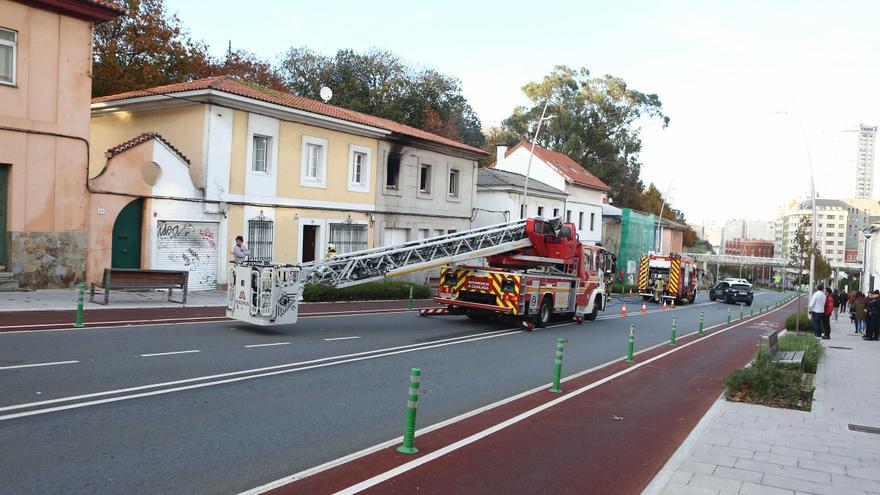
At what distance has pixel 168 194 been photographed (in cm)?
2184

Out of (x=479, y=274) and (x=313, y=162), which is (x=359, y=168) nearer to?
(x=313, y=162)

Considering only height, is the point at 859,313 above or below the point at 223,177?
below

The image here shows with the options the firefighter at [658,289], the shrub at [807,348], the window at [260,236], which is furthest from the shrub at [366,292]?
the firefighter at [658,289]

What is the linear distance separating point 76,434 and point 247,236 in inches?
713

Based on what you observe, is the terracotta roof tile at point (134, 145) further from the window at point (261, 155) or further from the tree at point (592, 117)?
the tree at point (592, 117)

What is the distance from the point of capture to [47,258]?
63.1ft

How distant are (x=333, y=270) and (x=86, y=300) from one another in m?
6.83

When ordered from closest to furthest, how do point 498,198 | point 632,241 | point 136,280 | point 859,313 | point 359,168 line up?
point 136,280, point 859,313, point 359,168, point 498,198, point 632,241

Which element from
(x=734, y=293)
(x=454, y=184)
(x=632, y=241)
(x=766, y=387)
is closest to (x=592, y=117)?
(x=632, y=241)

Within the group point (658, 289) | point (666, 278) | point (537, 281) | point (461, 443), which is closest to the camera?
point (461, 443)

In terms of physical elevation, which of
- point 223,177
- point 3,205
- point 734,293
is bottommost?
point 734,293

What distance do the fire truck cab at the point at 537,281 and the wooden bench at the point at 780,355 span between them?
7037 millimetres

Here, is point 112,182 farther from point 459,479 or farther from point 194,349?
point 459,479

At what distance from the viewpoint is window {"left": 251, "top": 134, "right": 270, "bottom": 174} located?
25072 millimetres
